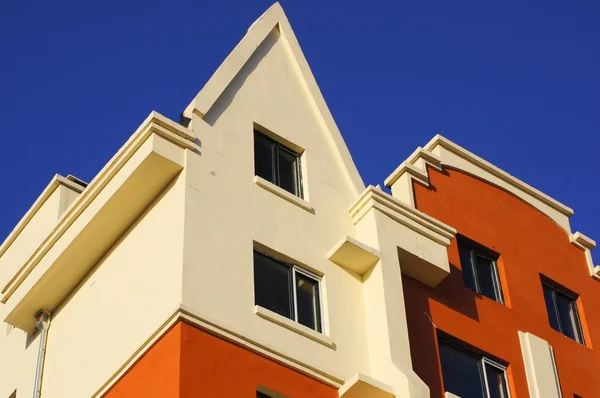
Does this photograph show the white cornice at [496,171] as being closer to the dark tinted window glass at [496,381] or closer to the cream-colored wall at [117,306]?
the dark tinted window glass at [496,381]

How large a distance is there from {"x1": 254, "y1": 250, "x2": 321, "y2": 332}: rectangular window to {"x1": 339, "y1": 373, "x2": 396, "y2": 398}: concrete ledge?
1526mm

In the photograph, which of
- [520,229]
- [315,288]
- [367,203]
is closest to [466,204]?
[520,229]

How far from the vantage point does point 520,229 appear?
103 feet

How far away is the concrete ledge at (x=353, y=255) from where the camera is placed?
25641 mm

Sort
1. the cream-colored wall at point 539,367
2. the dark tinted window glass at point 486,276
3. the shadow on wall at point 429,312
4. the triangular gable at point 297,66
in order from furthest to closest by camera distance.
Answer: the dark tinted window glass at point 486,276, the cream-colored wall at point 539,367, the triangular gable at point 297,66, the shadow on wall at point 429,312

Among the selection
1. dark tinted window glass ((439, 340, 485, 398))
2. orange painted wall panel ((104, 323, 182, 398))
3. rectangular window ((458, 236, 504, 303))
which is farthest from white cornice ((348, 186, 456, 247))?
orange painted wall panel ((104, 323, 182, 398))

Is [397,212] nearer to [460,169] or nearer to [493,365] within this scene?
[493,365]

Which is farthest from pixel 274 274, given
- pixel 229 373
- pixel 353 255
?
pixel 229 373

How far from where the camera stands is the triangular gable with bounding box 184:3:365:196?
27.0 m

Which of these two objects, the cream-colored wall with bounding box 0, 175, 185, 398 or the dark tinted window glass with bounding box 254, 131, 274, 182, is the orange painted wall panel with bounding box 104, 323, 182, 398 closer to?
the cream-colored wall with bounding box 0, 175, 185, 398

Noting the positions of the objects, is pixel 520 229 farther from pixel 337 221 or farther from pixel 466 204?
pixel 337 221

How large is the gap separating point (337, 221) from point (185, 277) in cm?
511

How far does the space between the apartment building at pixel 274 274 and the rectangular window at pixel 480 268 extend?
0.05 meters

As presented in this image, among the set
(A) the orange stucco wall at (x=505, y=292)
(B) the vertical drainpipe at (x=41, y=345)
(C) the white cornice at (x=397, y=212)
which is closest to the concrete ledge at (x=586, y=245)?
(A) the orange stucco wall at (x=505, y=292)
